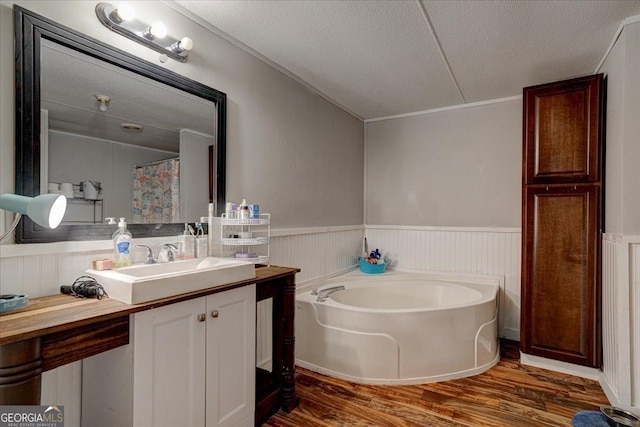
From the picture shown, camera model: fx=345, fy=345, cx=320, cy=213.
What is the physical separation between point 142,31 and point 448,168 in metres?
3.01

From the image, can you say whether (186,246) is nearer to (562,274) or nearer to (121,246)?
(121,246)

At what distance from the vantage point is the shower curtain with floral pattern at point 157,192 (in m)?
1.75

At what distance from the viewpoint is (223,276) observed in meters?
1.63

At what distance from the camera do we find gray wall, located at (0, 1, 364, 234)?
145 centimetres

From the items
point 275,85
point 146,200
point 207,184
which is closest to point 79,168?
point 146,200

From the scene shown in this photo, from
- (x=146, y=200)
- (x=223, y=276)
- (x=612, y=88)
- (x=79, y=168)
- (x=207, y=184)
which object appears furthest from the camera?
(x=612, y=88)

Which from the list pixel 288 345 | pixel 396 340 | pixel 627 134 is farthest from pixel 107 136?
pixel 627 134

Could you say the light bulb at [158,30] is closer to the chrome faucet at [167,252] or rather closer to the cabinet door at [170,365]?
the chrome faucet at [167,252]

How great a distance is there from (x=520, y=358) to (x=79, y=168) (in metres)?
3.32

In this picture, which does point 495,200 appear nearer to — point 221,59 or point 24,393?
point 221,59

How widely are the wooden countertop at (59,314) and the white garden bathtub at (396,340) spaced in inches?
49.6

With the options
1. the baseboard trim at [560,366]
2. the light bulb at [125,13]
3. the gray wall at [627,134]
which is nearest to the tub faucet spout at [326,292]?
the baseboard trim at [560,366]

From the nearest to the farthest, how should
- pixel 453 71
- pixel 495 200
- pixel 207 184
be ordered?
1. pixel 207 184
2. pixel 453 71
3. pixel 495 200

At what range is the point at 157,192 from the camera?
1.83 m
